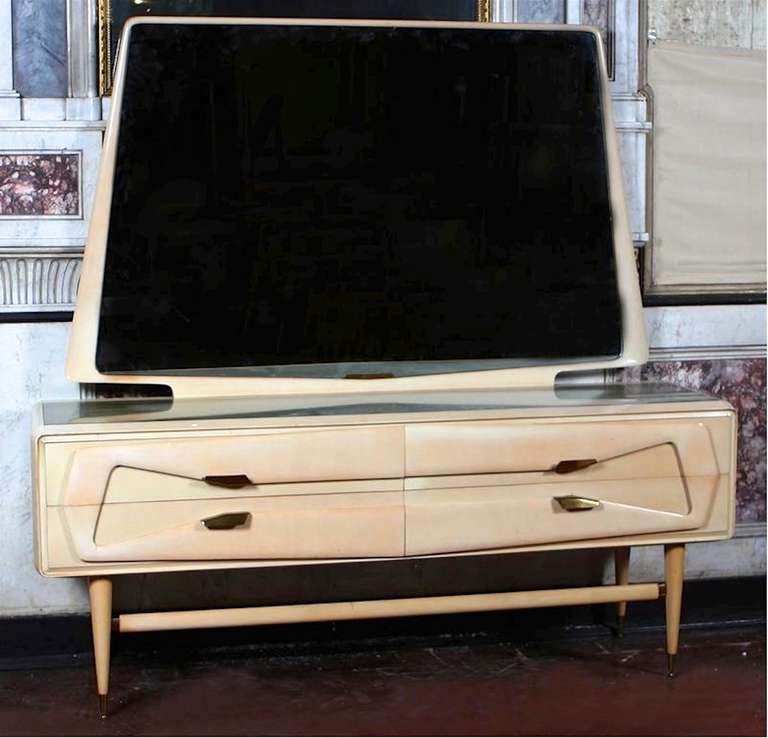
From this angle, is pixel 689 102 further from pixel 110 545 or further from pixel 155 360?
pixel 110 545

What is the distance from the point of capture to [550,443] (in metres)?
2.83

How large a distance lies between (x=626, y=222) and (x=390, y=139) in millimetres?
622

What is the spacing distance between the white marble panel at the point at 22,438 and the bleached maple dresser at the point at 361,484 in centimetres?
28

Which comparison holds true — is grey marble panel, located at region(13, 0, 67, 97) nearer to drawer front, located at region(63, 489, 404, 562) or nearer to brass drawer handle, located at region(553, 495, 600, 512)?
drawer front, located at region(63, 489, 404, 562)

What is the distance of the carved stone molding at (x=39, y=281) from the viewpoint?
123 inches

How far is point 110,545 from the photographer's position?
268cm

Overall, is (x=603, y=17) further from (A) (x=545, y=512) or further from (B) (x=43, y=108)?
(B) (x=43, y=108)

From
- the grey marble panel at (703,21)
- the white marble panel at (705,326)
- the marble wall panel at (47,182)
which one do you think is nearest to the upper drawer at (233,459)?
the marble wall panel at (47,182)

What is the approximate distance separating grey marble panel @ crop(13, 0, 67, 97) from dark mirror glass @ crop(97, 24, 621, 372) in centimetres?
31

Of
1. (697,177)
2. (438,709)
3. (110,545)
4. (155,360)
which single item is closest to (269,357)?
(155,360)

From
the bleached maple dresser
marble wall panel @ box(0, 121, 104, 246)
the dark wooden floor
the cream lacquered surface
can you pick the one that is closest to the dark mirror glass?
the cream lacquered surface

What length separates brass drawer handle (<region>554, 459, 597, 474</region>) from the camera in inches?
112

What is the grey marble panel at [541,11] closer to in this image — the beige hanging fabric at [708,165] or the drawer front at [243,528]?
the beige hanging fabric at [708,165]

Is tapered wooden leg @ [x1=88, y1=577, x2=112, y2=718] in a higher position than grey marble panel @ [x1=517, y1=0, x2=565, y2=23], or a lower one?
lower
